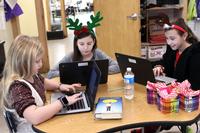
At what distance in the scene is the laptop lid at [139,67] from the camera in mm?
1761

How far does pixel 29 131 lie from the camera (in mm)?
1613


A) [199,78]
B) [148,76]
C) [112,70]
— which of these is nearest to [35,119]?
[148,76]

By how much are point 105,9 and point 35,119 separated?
2.76m

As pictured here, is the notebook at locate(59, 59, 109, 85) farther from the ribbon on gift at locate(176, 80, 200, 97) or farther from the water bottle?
the ribbon on gift at locate(176, 80, 200, 97)

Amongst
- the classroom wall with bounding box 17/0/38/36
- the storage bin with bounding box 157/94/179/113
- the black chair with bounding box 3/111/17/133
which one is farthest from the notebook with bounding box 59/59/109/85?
the classroom wall with bounding box 17/0/38/36

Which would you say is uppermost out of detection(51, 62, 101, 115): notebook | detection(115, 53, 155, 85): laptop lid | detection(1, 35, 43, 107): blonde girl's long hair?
detection(1, 35, 43, 107): blonde girl's long hair

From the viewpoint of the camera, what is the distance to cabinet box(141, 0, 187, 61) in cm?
399

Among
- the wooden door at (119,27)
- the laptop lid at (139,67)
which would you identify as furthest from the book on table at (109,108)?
the wooden door at (119,27)

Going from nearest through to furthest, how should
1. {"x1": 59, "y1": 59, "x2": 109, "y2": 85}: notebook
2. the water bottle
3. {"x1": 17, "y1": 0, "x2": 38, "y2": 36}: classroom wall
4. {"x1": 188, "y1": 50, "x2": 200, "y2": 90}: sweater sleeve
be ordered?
1. the water bottle
2. {"x1": 59, "y1": 59, "x2": 109, "y2": 85}: notebook
3. {"x1": 188, "y1": 50, "x2": 200, "y2": 90}: sweater sleeve
4. {"x1": 17, "y1": 0, "x2": 38, "y2": 36}: classroom wall

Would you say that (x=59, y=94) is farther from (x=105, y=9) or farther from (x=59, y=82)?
(x=105, y=9)

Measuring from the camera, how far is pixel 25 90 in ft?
4.91

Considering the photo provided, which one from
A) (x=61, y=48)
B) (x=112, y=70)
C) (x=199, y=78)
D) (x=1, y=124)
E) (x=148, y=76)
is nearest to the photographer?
(x=148, y=76)

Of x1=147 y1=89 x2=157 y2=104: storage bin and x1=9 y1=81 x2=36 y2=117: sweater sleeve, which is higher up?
x1=9 y1=81 x2=36 y2=117: sweater sleeve

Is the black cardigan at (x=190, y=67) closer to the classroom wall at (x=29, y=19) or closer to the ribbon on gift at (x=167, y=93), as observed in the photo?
the ribbon on gift at (x=167, y=93)
